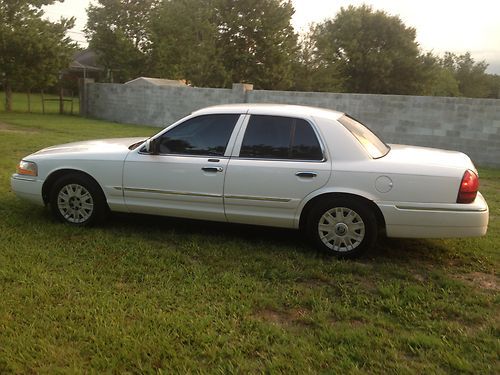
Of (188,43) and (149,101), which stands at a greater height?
(188,43)

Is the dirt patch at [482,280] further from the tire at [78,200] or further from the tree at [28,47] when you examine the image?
the tree at [28,47]

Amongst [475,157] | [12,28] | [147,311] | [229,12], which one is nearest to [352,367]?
[147,311]

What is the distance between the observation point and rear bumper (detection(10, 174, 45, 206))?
17.7ft

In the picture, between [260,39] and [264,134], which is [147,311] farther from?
[260,39]

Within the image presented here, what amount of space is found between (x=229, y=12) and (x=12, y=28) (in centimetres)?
1060

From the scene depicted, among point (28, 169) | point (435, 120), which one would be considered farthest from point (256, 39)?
point (28, 169)

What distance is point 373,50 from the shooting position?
1453 inches

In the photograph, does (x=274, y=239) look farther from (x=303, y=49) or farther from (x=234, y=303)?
(x=303, y=49)

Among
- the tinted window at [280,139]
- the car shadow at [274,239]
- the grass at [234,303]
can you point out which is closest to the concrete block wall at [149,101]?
the car shadow at [274,239]

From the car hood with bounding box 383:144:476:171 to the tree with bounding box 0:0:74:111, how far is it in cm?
2105

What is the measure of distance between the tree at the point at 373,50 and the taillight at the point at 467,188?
108ft

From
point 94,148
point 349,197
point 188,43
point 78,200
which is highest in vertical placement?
point 188,43

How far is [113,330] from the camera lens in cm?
315

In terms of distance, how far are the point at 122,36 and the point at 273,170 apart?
33.0m
